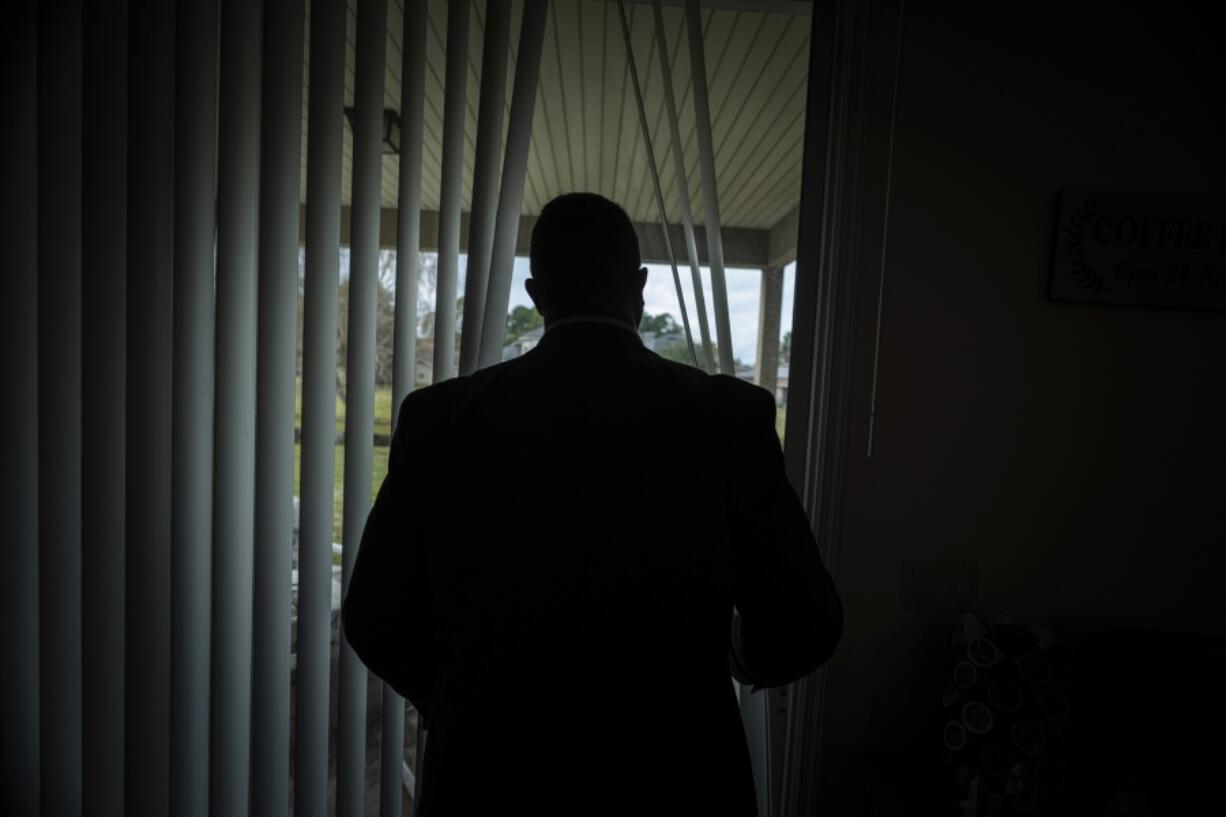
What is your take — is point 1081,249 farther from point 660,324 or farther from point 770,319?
point 660,324

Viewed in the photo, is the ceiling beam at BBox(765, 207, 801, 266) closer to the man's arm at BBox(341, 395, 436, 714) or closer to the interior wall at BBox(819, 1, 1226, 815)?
the interior wall at BBox(819, 1, 1226, 815)

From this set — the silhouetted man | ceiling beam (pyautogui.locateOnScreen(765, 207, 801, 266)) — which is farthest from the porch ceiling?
the silhouetted man

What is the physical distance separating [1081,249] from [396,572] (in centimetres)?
150

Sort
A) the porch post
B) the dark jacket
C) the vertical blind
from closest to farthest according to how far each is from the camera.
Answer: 1. the dark jacket
2. the vertical blind
3. the porch post

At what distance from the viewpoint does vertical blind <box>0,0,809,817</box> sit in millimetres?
1078

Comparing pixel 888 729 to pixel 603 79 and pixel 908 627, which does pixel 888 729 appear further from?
pixel 603 79

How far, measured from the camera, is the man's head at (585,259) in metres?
0.72

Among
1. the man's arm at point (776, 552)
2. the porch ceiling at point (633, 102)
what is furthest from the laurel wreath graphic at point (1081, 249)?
the man's arm at point (776, 552)

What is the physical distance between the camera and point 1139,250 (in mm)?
1180

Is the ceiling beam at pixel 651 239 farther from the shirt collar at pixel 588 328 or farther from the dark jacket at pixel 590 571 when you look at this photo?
the dark jacket at pixel 590 571

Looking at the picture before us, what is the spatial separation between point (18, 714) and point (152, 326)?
3.03 feet

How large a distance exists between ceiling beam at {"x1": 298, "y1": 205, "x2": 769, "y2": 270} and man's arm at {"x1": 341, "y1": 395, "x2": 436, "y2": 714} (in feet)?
1.49

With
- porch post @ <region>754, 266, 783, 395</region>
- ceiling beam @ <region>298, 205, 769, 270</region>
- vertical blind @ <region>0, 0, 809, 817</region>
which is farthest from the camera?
porch post @ <region>754, 266, 783, 395</region>

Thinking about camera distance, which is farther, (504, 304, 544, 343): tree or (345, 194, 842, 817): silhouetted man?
(504, 304, 544, 343): tree
